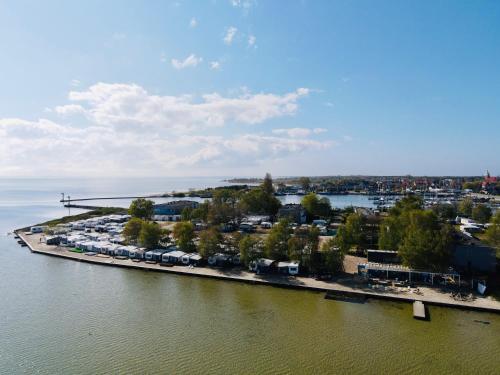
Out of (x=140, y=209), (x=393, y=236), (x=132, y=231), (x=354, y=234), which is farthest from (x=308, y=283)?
(x=140, y=209)

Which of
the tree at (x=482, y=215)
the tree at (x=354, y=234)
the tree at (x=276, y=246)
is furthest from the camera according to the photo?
the tree at (x=482, y=215)

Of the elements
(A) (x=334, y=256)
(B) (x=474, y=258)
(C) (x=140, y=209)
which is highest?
(C) (x=140, y=209)

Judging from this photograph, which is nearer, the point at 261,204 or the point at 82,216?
the point at 261,204

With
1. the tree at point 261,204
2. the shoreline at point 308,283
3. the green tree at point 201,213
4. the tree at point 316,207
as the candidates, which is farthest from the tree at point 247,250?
the tree at point 316,207

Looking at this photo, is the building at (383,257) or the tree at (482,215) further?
the tree at (482,215)

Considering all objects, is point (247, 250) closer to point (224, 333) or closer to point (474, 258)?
point (224, 333)

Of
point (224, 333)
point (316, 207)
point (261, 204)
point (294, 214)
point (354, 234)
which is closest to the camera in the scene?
point (224, 333)

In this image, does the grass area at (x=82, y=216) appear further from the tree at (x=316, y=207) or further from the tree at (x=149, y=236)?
the tree at (x=316, y=207)

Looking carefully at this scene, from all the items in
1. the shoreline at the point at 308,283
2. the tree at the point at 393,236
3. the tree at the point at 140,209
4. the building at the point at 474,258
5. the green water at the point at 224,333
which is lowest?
the green water at the point at 224,333
